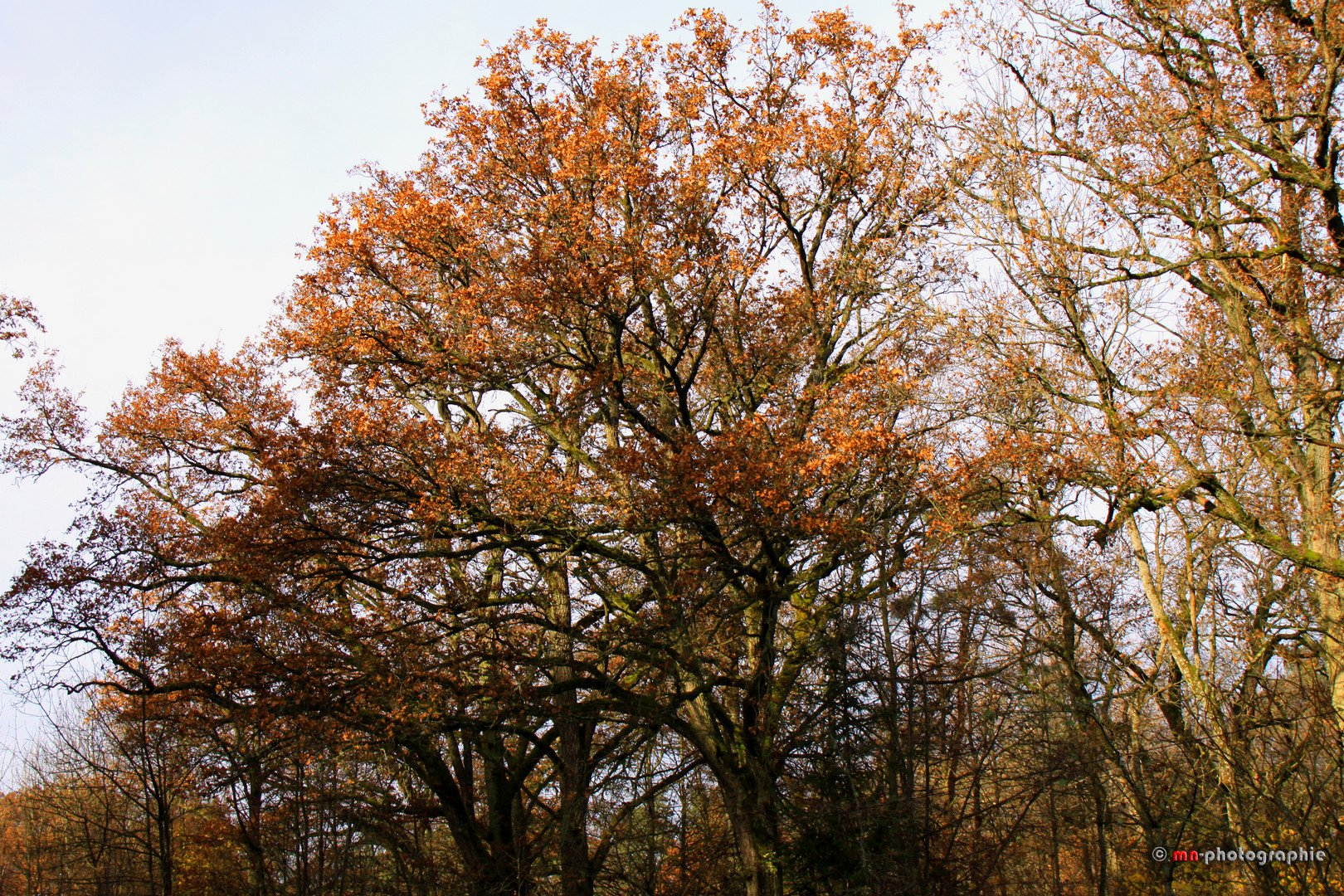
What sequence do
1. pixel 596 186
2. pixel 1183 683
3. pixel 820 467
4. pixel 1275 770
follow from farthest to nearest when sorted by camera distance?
pixel 1183 683 < pixel 596 186 < pixel 820 467 < pixel 1275 770

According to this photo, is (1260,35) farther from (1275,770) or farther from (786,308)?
(1275,770)

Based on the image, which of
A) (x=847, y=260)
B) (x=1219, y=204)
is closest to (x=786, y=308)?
(x=847, y=260)

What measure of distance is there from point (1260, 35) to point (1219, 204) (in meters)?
2.00

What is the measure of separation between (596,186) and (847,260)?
4.06m

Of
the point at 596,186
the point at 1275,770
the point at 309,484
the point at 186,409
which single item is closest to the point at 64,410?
the point at 186,409

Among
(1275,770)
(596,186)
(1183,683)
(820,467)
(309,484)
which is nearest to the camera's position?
(1275,770)

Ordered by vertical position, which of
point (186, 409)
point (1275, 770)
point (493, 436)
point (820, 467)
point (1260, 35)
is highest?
point (1260, 35)

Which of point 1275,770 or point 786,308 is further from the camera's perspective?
point 786,308

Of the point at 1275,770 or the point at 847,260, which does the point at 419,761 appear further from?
the point at 1275,770

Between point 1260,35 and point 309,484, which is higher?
point 1260,35

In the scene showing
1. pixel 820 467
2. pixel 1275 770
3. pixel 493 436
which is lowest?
pixel 1275 770

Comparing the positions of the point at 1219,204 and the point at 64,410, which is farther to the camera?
the point at 64,410

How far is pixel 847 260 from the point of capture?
13305 millimetres

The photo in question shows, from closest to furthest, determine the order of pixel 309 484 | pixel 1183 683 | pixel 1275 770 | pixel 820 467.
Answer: pixel 1275 770
pixel 820 467
pixel 309 484
pixel 1183 683
